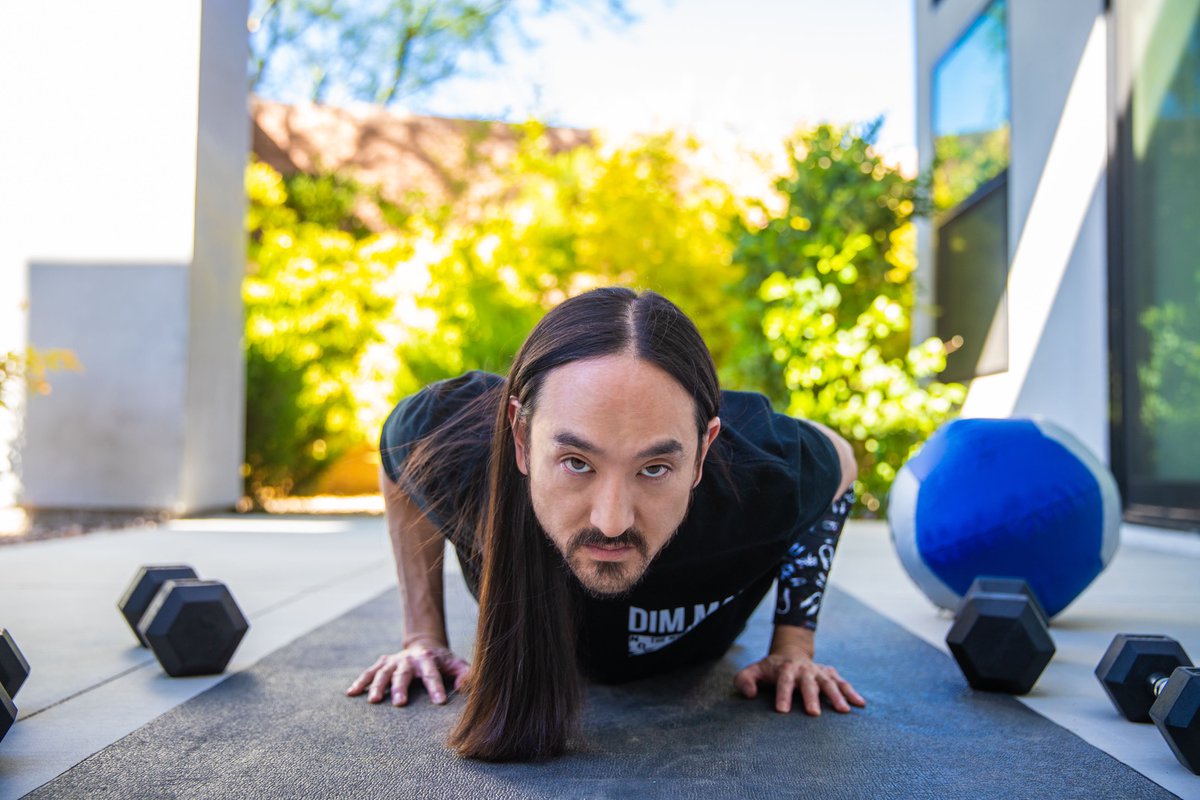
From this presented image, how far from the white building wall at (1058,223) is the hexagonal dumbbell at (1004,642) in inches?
133

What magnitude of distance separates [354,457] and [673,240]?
3491mm

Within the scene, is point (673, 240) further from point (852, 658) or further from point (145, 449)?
point (852, 658)

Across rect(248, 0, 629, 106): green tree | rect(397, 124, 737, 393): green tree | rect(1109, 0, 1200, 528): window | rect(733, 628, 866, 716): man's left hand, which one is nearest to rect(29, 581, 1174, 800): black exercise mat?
rect(733, 628, 866, 716): man's left hand

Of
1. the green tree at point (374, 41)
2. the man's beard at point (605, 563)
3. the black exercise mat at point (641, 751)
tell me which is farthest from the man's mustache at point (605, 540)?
the green tree at point (374, 41)

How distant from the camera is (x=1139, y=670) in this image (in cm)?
204

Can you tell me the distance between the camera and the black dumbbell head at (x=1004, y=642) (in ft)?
7.39

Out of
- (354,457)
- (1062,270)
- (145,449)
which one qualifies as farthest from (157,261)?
(1062,270)

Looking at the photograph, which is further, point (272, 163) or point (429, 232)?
point (272, 163)

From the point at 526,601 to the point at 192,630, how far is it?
3.09ft

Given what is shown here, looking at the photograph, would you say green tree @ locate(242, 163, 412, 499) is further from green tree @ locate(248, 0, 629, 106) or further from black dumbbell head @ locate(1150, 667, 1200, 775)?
black dumbbell head @ locate(1150, 667, 1200, 775)

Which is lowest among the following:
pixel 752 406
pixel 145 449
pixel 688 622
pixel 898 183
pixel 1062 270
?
pixel 145 449

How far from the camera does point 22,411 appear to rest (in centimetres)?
595

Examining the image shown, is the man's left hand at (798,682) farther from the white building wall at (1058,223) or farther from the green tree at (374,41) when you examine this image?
the green tree at (374,41)

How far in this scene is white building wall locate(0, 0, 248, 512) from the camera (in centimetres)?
593
